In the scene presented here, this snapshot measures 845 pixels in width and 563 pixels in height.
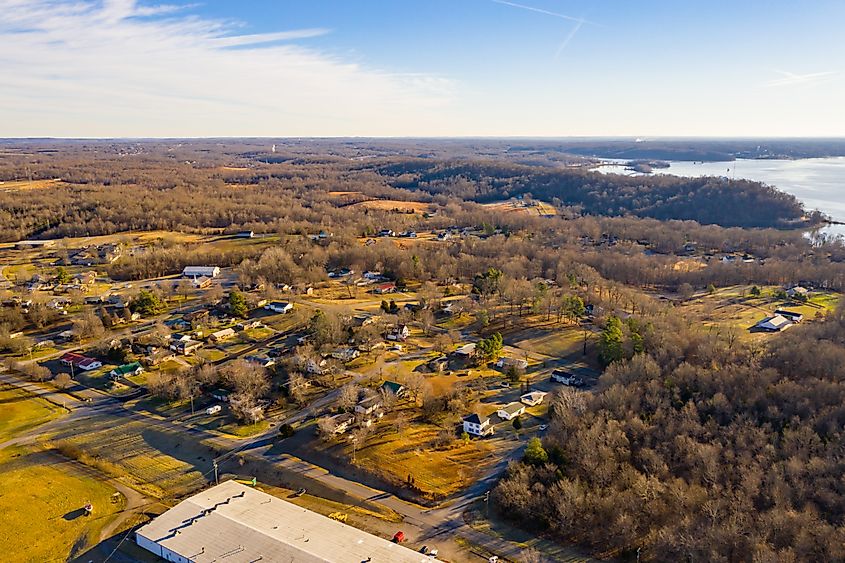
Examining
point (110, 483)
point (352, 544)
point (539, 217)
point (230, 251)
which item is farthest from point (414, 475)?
point (539, 217)

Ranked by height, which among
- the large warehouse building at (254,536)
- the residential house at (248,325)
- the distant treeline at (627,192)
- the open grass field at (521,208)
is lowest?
the large warehouse building at (254,536)

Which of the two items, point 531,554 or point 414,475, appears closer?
point 531,554

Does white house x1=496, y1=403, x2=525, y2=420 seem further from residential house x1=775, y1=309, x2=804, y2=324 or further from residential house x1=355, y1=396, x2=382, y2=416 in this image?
residential house x1=775, y1=309, x2=804, y2=324

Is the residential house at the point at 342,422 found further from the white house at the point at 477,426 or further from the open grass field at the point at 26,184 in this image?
the open grass field at the point at 26,184

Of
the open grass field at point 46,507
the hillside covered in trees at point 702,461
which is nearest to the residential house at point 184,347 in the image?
the open grass field at point 46,507

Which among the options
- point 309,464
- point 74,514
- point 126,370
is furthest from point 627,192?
point 74,514

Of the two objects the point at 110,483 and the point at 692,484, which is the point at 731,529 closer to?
the point at 692,484
